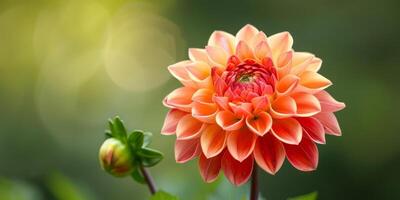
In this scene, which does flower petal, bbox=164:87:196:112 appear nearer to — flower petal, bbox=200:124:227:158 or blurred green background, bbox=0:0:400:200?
flower petal, bbox=200:124:227:158

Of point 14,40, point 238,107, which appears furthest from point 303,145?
point 14,40

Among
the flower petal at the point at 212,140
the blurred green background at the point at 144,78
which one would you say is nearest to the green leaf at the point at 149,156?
the flower petal at the point at 212,140

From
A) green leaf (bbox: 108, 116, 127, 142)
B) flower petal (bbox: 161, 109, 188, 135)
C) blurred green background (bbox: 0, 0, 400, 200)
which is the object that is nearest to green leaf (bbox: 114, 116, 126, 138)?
green leaf (bbox: 108, 116, 127, 142)

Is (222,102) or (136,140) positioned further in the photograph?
(136,140)

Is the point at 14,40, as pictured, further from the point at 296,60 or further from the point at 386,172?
the point at 296,60

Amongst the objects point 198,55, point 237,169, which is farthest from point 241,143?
point 198,55

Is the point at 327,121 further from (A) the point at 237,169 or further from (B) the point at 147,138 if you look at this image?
(B) the point at 147,138
